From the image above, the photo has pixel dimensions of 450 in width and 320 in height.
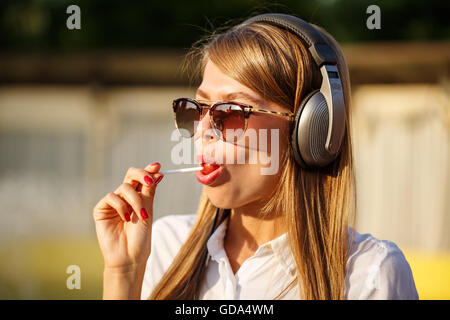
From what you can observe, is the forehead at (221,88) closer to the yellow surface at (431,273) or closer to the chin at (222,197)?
the chin at (222,197)

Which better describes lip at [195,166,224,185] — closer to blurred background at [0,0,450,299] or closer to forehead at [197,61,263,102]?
forehead at [197,61,263,102]

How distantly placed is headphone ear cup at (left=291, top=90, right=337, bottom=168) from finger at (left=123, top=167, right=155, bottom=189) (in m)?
0.52

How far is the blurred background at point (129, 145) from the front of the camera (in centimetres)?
776

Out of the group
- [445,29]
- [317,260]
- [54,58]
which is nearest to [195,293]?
[317,260]

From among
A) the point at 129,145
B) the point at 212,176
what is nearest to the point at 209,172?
the point at 212,176

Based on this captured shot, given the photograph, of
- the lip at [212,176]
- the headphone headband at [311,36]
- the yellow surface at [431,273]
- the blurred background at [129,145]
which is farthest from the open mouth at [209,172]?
the blurred background at [129,145]

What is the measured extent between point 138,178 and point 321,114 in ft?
2.10

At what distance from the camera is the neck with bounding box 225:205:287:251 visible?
5.49ft

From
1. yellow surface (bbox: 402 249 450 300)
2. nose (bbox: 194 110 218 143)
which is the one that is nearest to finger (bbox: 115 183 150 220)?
nose (bbox: 194 110 218 143)

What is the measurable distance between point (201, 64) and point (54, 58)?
7.46 meters

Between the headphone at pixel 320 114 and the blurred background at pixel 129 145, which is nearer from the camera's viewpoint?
the headphone at pixel 320 114

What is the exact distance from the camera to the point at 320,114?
1.48 meters

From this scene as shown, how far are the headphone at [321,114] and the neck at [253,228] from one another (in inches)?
11.0

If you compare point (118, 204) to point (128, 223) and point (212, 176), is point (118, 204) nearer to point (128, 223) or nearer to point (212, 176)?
point (128, 223)
